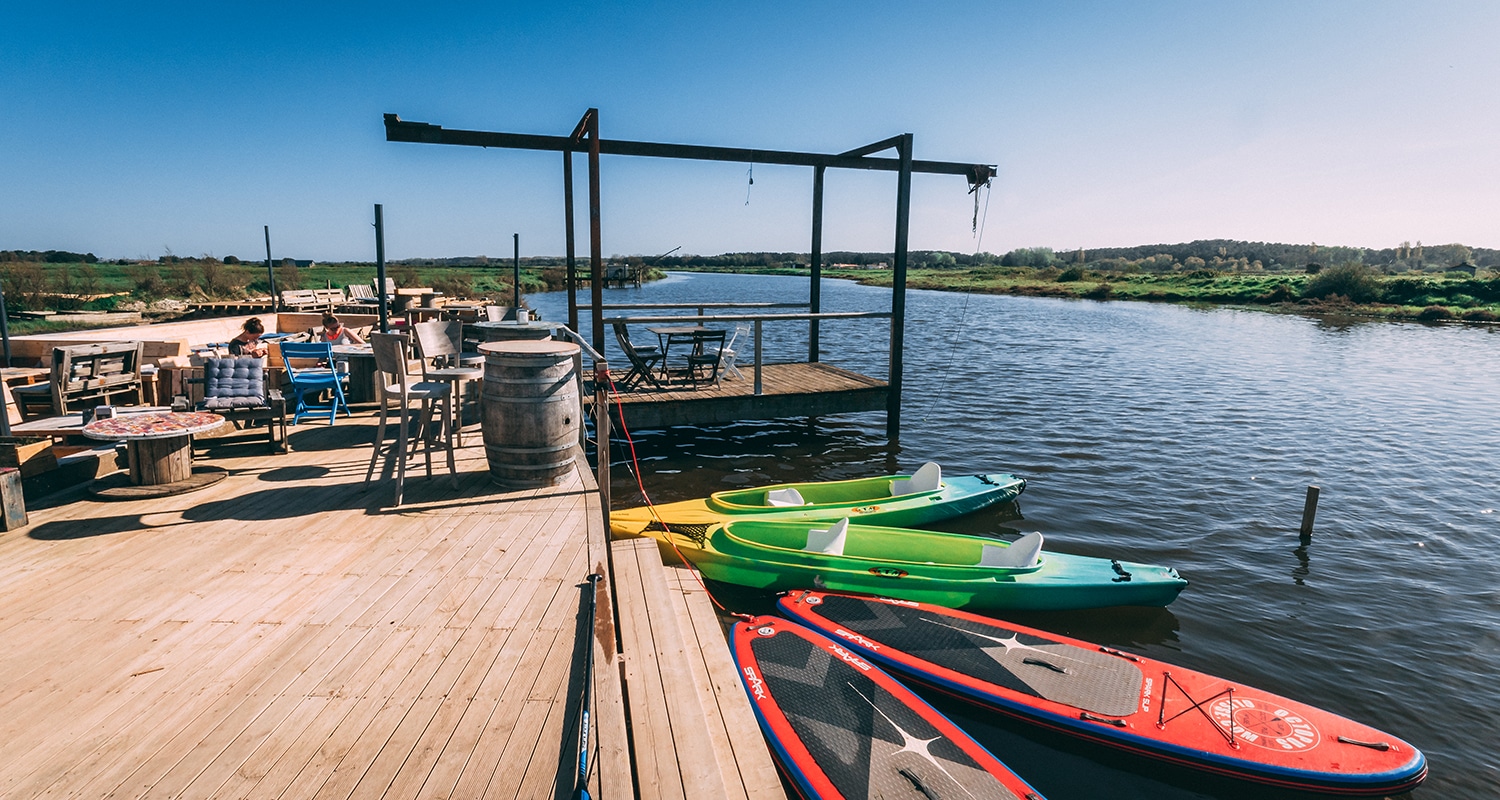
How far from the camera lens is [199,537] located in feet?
15.9

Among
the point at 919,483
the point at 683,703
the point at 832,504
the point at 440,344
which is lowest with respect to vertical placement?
the point at 832,504

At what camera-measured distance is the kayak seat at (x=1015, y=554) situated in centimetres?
690

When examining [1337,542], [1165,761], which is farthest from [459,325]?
[1337,542]

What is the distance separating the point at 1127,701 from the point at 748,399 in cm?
678

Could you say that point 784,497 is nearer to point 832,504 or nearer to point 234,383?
point 832,504

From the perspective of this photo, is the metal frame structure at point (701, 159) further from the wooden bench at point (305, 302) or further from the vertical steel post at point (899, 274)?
the wooden bench at point (305, 302)

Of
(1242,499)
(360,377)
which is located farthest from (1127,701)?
(360,377)

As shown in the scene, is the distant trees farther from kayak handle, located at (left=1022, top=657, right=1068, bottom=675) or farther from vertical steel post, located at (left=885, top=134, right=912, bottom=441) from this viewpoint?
kayak handle, located at (left=1022, top=657, right=1068, bottom=675)

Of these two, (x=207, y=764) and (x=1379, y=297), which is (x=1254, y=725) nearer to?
(x=207, y=764)

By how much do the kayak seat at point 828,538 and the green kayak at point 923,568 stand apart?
1 cm

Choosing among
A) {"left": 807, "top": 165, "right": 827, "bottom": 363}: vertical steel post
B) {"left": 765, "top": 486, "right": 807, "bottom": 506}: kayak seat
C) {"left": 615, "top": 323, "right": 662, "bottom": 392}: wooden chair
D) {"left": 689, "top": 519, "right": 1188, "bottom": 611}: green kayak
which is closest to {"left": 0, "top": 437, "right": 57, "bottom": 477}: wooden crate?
{"left": 689, "top": 519, "right": 1188, "bottom": 611}: green kayak

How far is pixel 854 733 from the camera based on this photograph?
4312mm

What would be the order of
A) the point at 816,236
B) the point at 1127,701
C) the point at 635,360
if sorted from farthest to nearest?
the point at 816,236, the point at 635,360, the point at 1127,701

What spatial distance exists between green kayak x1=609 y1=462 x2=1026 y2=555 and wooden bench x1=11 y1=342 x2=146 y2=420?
5.55 meters
